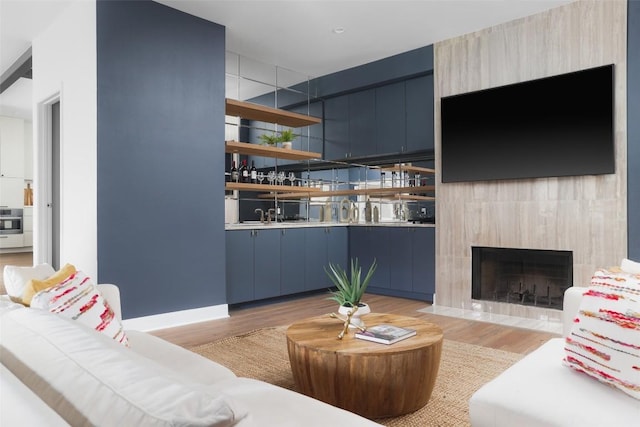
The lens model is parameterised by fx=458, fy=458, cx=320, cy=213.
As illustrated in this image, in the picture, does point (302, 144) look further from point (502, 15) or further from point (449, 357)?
point (449, 357)

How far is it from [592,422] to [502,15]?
4006 mm

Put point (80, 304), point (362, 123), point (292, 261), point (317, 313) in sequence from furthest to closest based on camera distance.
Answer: point (362, 123) → point (292, 261) → point (317, 313) → point (80, 304)

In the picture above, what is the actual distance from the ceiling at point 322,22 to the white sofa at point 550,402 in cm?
352

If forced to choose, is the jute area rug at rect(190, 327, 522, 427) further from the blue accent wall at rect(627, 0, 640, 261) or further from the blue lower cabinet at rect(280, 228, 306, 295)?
the blue accent wall at rect(627, 0, 640, 261)

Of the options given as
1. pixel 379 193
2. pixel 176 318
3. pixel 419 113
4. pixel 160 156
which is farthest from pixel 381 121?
pixel 176 318

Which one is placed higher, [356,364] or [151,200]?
[151,200]

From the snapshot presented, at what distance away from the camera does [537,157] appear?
13.9ft

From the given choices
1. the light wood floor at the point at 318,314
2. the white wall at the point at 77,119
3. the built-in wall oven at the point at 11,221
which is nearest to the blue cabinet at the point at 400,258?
the light wood floor at the point at 318,314

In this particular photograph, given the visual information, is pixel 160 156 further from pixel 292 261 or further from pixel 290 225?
pixel 292 261

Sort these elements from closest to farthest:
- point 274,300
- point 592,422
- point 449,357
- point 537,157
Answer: point 592,422
point 449,357
point 537,157
point 274,300

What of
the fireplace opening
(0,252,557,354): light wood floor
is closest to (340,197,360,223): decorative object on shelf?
(0,252,557,354): light wood floor

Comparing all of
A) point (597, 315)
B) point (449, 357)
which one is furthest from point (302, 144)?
point (597, 315)

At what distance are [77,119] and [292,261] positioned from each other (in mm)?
2601

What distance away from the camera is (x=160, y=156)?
4062mm
